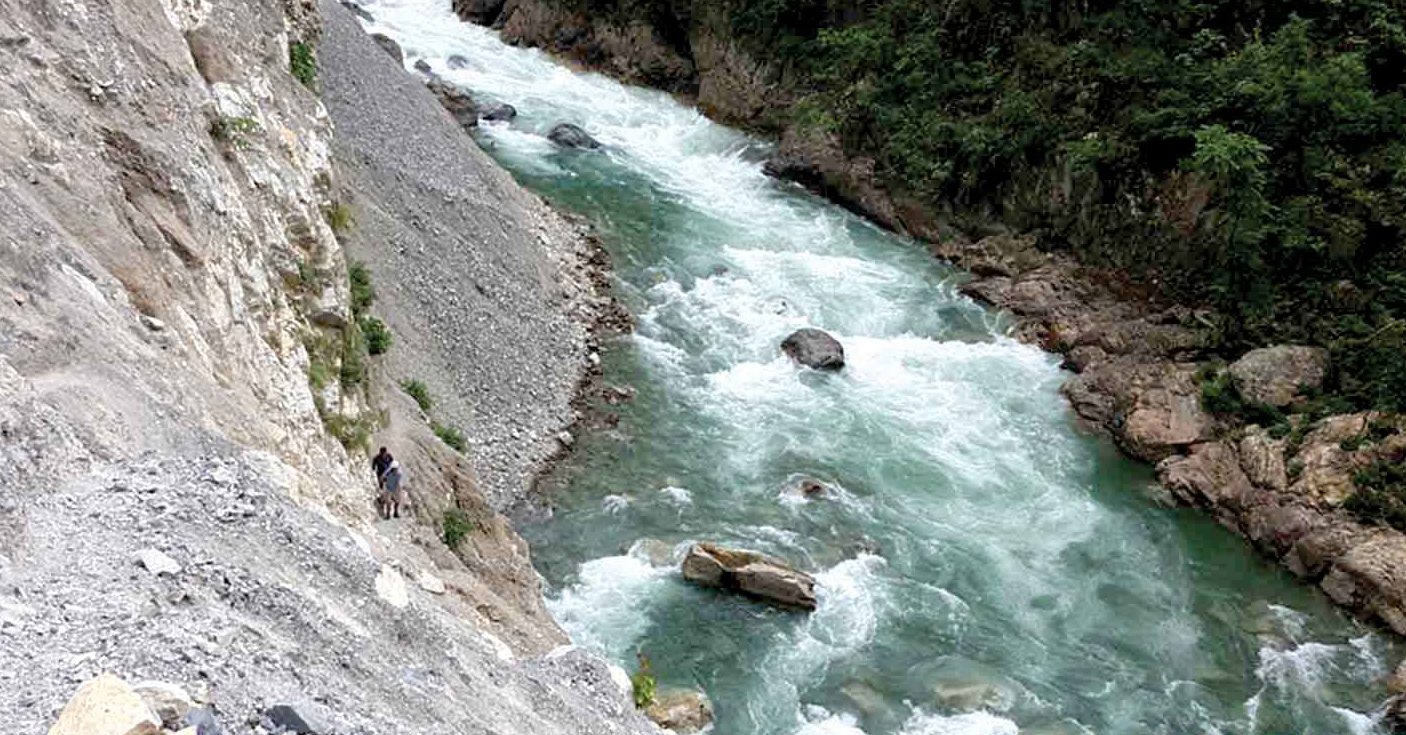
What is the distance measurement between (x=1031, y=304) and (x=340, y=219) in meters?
19.1

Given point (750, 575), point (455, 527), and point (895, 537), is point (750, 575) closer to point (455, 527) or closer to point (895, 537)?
point (895, 537)

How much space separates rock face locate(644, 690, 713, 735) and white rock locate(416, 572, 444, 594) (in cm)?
477

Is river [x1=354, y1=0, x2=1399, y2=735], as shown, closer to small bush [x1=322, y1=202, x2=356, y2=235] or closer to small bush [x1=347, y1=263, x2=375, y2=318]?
small bush [x1=347, y1=263, x2=375, y2=318]

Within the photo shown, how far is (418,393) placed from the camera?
2030cm

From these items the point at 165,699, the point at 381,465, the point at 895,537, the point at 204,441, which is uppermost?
the point at 165,699

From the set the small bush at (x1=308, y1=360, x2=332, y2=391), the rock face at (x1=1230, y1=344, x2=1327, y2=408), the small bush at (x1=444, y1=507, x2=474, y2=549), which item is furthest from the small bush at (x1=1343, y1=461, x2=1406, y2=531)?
the small bush at (x1=308, y1=360, x2=332, y2=391)

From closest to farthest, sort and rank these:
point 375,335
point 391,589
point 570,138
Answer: point 391,589, point 375,335, point 570,138

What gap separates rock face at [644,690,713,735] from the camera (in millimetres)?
16203

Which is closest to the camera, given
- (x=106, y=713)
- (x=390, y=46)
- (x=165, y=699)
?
(x=106, y=713)

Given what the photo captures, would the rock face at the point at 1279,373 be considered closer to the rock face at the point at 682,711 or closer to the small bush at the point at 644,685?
the rock face at the point at 682,711

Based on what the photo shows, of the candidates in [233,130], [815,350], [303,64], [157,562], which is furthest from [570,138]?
[157,562]

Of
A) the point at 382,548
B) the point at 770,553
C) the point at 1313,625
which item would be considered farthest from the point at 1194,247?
the point at 382,548

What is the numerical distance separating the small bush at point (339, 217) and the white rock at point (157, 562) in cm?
1348

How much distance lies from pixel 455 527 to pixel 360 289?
5983mm
